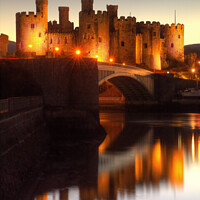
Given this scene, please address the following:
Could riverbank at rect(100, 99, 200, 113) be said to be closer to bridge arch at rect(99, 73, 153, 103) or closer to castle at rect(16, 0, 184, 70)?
bridge arch at rect(99, 73, 153, 103)

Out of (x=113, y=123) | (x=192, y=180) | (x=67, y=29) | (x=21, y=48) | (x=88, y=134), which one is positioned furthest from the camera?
(x=67, y=29)

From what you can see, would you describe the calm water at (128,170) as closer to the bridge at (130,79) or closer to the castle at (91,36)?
the bridge at (130,79)

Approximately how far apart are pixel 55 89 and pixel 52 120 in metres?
2.78

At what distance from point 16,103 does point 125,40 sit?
4208 centimetres

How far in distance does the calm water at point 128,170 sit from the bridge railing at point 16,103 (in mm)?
2549

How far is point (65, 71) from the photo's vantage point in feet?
91.2

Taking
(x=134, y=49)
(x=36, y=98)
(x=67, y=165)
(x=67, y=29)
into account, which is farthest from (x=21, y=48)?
(x=67, y=165)

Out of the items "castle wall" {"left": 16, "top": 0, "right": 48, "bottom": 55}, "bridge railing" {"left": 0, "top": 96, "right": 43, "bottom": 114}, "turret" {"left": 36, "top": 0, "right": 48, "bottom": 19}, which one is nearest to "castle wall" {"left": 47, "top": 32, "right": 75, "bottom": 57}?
"castle wall" {"left": 16, "top": 0, "right": 48, "bottom": 55}

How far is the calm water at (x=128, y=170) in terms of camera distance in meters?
15.6

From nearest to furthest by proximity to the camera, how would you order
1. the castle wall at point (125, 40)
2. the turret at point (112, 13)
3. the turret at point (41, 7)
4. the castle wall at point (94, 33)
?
the castle wall at point (94, 33) < the turret at point (41, 7) < the castle wall at point (125, 40) < the turret at point (112, 13)

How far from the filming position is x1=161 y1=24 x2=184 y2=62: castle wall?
69875 mm

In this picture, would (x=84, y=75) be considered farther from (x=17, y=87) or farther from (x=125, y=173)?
(x=125, y=173)

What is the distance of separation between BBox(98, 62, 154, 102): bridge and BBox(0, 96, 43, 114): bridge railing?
14627 mm

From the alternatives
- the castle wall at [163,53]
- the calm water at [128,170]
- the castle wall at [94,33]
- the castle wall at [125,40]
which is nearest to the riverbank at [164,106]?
the castle wall at [94,33]
